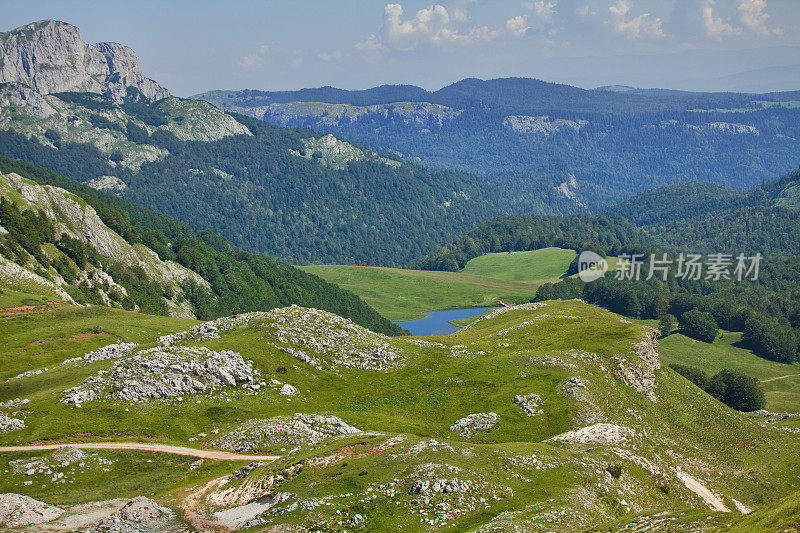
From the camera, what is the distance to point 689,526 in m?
44.3

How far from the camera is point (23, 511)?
46938mm

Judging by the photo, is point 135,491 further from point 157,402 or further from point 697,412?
point 697,412

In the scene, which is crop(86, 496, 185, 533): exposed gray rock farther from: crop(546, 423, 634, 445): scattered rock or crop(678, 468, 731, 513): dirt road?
crop(678, 468, 731, 513): dirt road

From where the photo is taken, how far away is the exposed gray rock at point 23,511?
45.7 m

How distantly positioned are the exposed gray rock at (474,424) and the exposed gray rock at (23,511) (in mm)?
46504

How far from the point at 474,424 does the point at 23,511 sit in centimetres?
5135

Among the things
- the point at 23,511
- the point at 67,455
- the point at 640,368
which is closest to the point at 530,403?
the point at 640,368

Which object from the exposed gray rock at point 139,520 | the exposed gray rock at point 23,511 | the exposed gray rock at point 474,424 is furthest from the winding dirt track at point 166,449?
the exposed gray rock at point 474,424

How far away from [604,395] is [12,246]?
144157 mm

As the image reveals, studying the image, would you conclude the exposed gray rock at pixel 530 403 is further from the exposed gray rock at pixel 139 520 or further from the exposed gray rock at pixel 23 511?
the exposed gray rock at pixel 23 511

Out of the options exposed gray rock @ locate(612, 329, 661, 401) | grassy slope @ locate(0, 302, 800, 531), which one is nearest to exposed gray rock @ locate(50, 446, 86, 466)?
grassy slope @ locate(0, 302, 800, 531)

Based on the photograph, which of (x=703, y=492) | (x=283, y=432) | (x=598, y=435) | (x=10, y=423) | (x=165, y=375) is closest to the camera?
(x=10, y=423)

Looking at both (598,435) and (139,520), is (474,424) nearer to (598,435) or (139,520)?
(598,435)

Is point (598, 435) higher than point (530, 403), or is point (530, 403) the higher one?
point (530, 403)
